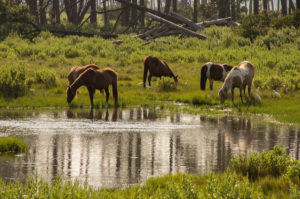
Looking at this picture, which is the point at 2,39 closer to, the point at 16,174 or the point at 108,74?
the point at 108,74

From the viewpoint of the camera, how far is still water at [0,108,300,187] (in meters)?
9.85

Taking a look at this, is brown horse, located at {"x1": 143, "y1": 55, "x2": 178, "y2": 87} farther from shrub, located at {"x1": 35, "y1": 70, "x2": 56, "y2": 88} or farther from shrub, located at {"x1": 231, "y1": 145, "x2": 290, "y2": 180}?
shrub, located at {"x1": 231, "y1": 145, "x2": 290, "y2": 180}

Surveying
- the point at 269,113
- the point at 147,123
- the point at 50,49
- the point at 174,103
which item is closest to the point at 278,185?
the point at 147,123

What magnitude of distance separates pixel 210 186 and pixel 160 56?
3056 centimetres

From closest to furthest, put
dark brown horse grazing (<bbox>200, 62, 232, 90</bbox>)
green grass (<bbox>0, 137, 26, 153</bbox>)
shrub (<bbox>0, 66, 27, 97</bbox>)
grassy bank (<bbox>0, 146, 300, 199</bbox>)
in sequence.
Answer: grassy bank (<bbox>0, 146, 300, 199</bbox>) < green grass (<bbox>0, 137, 26, 153</bbox>) < shrub (<bbox>0, 66, 27, 97</bbox>) < dark brown horse grazing (<bbox>200, 62, 232, 90</bbox>)

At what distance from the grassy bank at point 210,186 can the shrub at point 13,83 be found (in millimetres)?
13495

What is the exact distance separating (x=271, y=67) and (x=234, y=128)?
17.1m

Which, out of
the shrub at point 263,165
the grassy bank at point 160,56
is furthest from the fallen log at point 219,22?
the shrub at point 263,165

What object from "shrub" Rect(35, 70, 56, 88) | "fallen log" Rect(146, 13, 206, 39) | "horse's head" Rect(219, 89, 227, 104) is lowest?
"horse's head" Rect(219, 89, 227, 104)

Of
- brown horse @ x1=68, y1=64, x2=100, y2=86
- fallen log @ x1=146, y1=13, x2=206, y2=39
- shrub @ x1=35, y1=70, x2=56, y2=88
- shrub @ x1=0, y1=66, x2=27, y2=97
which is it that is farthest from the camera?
fallen log @ x1=146, y1=13, x2=206, y2=39

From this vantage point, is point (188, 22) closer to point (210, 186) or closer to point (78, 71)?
point (78, 71)

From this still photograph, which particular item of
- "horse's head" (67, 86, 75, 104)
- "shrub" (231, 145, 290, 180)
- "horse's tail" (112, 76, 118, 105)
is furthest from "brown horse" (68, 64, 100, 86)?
"shrub" (231, 145, 290, 180)

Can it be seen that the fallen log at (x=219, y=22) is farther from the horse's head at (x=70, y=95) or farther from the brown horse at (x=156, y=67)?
the horse's head at (x=70, y=95)

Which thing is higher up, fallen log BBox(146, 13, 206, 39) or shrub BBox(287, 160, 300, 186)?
fallen log BBox(146, 13, 206, 39)
